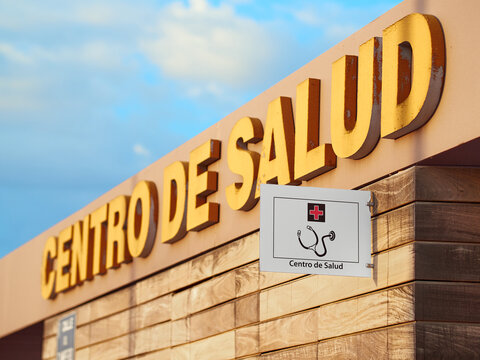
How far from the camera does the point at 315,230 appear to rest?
265 inches

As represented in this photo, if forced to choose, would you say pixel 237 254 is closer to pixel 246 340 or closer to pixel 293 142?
pixel 246 340

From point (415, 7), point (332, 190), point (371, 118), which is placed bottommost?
point (332, 190)

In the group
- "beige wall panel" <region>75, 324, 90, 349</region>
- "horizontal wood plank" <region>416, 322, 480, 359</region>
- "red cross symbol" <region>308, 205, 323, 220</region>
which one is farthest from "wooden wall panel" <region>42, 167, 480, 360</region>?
"beige wall panel" <region>75, 324, 90, 349</region>

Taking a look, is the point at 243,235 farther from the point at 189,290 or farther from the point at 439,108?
the point at 439,108

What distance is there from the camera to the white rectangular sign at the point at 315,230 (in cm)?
665

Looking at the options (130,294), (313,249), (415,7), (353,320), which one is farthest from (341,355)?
(130,294)

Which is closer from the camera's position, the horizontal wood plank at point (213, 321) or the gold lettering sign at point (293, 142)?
the gold lettering sign at point (293, 142)

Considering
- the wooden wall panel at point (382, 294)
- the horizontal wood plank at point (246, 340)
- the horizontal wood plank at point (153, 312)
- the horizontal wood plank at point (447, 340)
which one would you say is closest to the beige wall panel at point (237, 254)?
the wooden wall panel at point (382, 294)

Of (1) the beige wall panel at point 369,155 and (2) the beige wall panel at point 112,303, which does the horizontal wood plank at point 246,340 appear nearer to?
(1) the beige wall panel at point 369,155

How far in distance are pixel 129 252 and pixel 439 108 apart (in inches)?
212

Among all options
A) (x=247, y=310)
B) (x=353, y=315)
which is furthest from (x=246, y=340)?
(x=353, y=315)

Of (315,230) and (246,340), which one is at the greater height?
(315,230)

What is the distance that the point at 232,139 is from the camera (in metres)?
8.75

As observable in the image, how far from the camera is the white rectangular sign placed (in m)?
6.65
